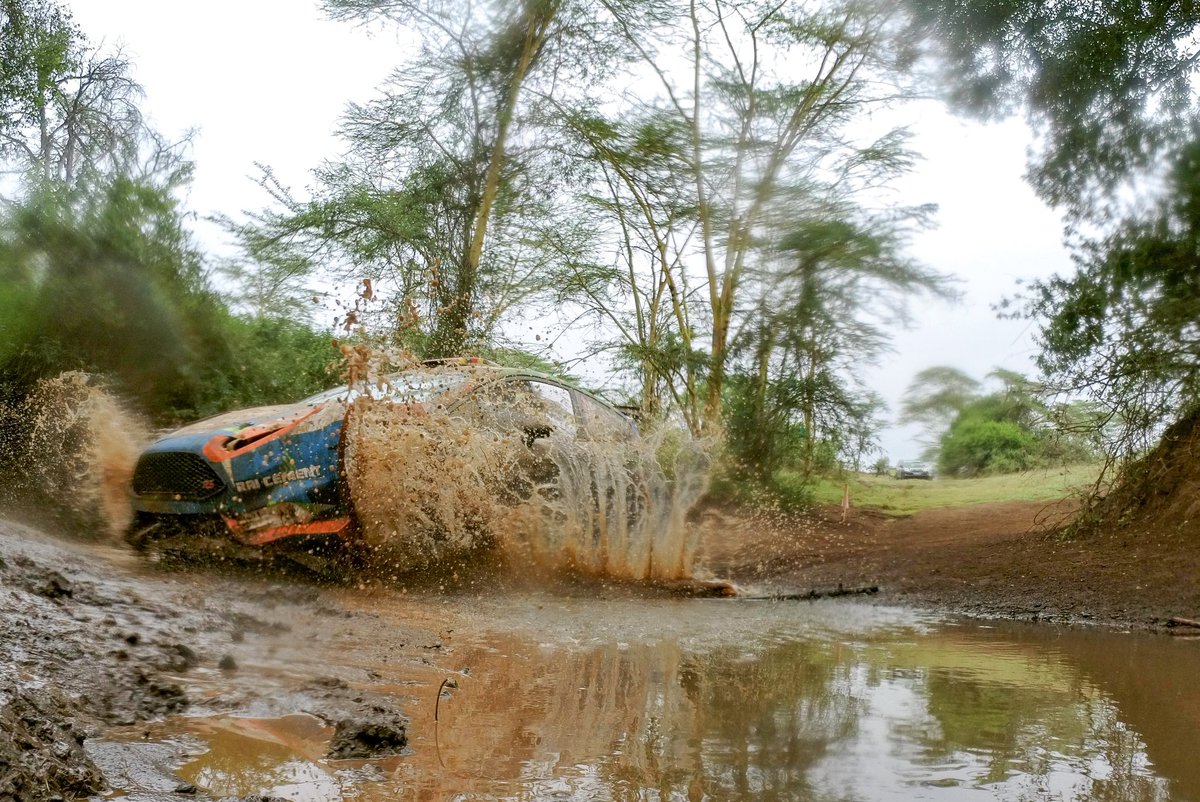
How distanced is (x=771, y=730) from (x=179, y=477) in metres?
3.95

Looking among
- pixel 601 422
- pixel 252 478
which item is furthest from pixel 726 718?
pixel 601 422

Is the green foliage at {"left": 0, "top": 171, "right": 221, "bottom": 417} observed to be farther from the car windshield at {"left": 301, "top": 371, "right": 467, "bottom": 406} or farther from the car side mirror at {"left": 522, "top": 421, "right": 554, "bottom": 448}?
the car side mirror at {"left": 522, "top": 421, "right": 554, "bottom": 448}

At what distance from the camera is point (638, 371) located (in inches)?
520

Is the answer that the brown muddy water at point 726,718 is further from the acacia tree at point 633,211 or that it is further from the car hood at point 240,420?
the acacia tree at point 633,211

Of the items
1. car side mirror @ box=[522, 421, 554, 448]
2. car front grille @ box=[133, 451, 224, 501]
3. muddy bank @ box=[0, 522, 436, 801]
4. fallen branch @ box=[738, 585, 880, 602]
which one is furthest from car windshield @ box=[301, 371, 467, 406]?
fallen branch @ box=[738, 585, 880, 602]

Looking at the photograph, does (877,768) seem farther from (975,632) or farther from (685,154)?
(685,154)

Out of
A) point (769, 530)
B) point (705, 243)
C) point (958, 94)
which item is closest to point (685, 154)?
point (705, 243)

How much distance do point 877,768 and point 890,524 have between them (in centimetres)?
924

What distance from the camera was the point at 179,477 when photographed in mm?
5469

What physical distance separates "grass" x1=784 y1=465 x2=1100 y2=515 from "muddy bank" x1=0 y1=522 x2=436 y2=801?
29.1ft

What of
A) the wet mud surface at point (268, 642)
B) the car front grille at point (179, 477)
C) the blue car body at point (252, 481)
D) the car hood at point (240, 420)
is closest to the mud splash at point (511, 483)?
the blue car body at point (252, 481)

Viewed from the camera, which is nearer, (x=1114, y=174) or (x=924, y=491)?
(x=1114, y=174)

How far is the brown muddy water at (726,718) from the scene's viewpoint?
2268mm

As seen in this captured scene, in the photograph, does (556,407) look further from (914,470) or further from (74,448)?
(914,470)
